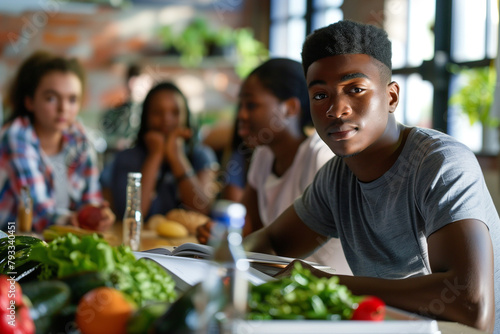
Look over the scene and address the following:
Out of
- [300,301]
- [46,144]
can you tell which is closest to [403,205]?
[300,301]

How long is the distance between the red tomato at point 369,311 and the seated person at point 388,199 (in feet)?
0.94

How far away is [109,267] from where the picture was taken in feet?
2.69

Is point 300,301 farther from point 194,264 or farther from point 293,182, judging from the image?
point 293,182

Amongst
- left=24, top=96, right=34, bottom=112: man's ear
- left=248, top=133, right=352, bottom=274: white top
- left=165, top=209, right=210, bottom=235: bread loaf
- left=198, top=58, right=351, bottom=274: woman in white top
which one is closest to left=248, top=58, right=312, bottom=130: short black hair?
left=198, top=58, right=351, bottom=274: woman in white top

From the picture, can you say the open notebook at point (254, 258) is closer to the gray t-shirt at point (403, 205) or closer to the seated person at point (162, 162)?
the gray t-shirt at point (403, 205)

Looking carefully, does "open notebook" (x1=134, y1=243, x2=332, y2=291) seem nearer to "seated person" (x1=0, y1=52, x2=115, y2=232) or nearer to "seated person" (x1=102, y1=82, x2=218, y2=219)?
"seated person" (x1=0, y1=52, x2=115, y2=232)

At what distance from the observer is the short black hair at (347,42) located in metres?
1.28

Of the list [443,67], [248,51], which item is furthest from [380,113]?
[248,51]

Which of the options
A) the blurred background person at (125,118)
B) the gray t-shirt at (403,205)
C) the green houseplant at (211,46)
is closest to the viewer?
the gray t-shirt at (403,205)

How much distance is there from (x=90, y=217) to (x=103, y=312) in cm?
152

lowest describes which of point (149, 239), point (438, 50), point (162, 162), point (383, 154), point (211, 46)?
point (149, 239)

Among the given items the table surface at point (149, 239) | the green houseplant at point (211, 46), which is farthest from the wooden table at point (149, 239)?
the green houseplant at point (211, 46)

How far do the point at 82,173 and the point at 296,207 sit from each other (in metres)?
1.42

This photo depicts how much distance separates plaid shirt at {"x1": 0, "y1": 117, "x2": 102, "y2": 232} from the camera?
95.7 inches
